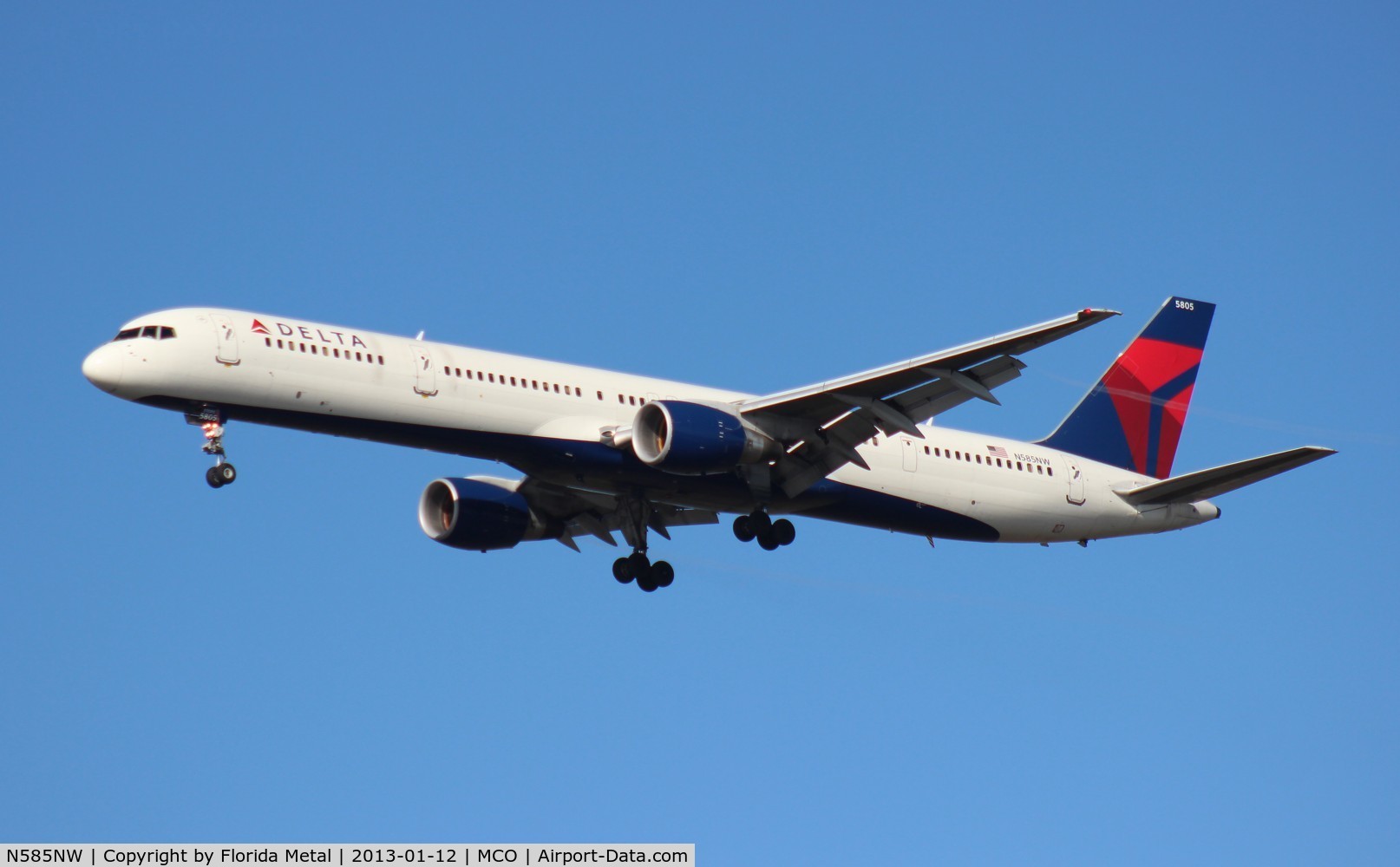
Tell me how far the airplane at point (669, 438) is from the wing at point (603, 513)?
2.3 inches

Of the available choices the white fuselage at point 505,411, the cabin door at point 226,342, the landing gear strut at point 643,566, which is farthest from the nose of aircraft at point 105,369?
the landing gear strut at point 643,566

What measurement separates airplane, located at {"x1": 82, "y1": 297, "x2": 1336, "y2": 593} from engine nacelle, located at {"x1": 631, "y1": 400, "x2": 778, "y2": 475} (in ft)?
0.13

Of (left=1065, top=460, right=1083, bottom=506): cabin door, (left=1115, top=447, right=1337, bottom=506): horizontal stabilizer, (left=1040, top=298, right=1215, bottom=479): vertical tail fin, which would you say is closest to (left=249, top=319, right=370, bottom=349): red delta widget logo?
(left=1065, top=460, right=1083, bottom=506): cabin door

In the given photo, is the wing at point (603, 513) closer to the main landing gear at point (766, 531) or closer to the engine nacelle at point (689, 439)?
the main landing gear at point (766, 531)

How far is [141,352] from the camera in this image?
37812 millimetres

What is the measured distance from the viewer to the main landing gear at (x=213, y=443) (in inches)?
1516

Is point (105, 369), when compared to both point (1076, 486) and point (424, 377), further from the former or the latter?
point (1076, 486)

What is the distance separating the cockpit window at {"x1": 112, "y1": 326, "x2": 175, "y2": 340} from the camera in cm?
3806

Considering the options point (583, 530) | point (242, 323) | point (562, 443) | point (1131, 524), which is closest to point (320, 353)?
point (242, 323)

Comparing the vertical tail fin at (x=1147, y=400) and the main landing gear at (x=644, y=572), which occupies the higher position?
the vertical tail fin at (x=1147, y=400)

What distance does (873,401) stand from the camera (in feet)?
132

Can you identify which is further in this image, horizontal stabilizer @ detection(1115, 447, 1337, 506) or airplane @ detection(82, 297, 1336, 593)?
horizontal stabilizer @ detection(1115, 447, 1337, 506)

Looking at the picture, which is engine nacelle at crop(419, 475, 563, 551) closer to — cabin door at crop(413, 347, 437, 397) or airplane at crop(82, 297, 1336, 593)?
airplane at crop(82, 297, 1336, 593)

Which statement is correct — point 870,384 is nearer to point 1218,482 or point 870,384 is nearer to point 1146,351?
point 1218,482
